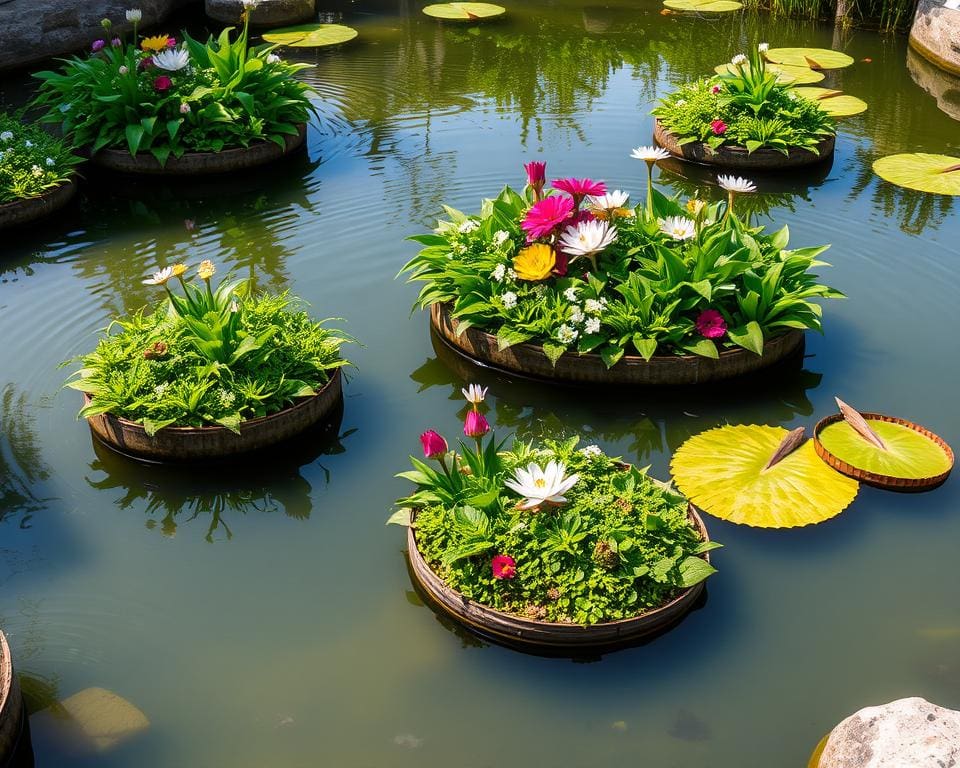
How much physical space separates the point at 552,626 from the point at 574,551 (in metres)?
0.27

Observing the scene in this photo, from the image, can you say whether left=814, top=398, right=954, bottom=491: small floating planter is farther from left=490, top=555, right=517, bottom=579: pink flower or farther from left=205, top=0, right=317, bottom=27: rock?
left=205, top=0, right=317, bottom=27: rock

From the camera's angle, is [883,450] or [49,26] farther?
[49,26]

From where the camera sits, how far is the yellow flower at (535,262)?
4.79 m

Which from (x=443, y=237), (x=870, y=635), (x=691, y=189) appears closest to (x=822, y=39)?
(x=691, y=189)

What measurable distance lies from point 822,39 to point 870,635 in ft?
29.1

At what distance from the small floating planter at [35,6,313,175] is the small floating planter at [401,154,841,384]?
9.84 ft

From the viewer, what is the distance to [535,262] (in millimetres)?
4820

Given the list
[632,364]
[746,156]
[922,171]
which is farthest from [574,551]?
[922,171]

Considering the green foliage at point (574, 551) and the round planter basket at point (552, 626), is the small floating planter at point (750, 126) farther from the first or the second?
the round planter basket at point (552, 626)

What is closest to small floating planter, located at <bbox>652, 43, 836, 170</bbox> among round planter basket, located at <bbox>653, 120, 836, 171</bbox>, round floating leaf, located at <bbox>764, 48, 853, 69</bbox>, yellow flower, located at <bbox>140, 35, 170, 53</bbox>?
round planter basket, located at <bbox>653, 120, 836, 171</bbox>

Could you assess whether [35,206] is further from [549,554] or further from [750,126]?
[750,126]

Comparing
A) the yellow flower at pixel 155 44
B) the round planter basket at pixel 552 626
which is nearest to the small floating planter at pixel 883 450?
the round planter basket at pixel 552 626

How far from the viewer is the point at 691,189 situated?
726 centimetres

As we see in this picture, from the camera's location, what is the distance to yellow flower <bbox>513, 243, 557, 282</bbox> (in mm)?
4785
